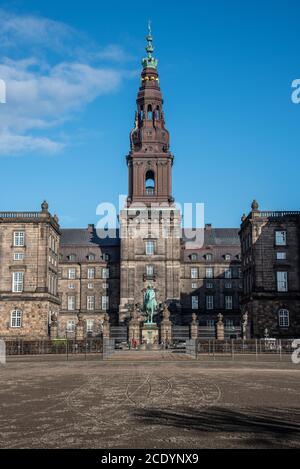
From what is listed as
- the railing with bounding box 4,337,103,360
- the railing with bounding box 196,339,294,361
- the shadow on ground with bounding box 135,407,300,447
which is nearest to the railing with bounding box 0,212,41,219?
the railing with bounding box 4,337,103,360

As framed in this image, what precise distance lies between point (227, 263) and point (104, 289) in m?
21.5

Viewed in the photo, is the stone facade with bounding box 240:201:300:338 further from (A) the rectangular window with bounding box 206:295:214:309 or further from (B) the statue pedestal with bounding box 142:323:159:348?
(A) the rectangular window with bounding box 206:295:214:309

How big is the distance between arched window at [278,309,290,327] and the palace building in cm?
12

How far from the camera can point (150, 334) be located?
63375 millimetres

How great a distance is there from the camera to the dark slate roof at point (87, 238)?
97.0 m

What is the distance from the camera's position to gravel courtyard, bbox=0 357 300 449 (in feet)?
34.0

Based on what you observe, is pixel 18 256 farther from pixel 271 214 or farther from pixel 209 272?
pixel 209 272

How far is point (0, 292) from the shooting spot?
6544 centimetres

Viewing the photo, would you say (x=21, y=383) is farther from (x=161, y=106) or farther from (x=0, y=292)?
(x=161, y=106)

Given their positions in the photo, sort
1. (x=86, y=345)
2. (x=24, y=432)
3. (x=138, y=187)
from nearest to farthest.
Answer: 1. (x=24, y=432)
2. (x=86, y=345)
3. (x=138, y=187)

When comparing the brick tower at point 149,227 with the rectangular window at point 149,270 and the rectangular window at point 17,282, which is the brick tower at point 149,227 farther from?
the rectangular window at point 17,282

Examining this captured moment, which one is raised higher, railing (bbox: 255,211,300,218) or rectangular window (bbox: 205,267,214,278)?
railing (bbox: 255,211,300,218)

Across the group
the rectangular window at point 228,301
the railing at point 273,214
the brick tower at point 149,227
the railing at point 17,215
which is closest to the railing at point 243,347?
the railing at point 273,214

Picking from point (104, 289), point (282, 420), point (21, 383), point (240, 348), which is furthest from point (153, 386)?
point (104, 289)
